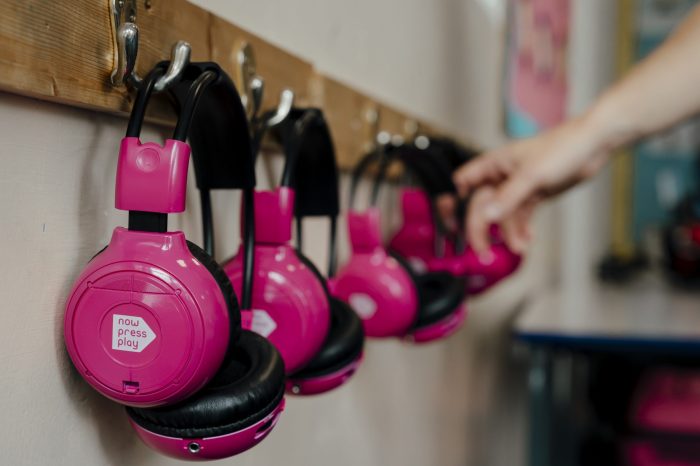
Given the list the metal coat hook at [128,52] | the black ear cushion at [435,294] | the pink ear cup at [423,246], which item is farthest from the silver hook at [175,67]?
the pink ear cup at [423,246]

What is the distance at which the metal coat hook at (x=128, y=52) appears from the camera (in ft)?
1.36

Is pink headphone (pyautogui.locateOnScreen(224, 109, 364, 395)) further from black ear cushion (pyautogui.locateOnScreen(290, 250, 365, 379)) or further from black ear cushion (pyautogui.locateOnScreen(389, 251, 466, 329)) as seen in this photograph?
black ear cushion (pyautogui.locateOnScreen(389, 251, 466, 329))

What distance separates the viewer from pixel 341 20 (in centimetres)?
85

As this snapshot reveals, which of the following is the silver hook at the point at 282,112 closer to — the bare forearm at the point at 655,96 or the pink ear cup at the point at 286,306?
the pink ear cup at the point at 286,306

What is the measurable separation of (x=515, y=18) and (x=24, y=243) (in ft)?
5.50

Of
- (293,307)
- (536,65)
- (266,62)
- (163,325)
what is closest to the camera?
(163,325)

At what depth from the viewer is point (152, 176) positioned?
0.37 m

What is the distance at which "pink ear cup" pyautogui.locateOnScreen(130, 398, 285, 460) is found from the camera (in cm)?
37

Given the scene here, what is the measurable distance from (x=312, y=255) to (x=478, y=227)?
0.74 ft

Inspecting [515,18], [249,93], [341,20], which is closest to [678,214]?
[515,18]

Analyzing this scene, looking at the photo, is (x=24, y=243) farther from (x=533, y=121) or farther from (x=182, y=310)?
(x=533, y=121)

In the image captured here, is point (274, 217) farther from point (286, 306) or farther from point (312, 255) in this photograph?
point (312, 255)

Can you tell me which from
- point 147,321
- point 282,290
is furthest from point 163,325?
point 282,290

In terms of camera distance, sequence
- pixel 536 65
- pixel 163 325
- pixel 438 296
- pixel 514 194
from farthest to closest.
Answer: pixel 536 65 → pixel 514 194 → pixel 438 296 → pixel 163 325
